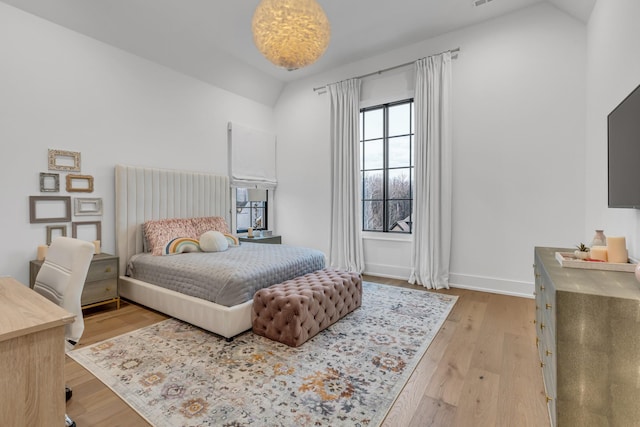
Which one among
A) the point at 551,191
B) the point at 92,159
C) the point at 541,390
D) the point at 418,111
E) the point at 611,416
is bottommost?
the point at 541,390

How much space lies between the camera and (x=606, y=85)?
2.51m

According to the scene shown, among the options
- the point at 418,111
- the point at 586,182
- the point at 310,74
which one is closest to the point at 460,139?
the point at 418,111

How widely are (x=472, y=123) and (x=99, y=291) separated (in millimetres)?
4757

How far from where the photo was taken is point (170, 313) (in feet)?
9.78

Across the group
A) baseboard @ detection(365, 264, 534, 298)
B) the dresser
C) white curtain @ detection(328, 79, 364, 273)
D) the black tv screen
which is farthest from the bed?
the black tv screen

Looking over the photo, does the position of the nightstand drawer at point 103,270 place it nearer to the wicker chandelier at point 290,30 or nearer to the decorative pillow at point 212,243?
the decorative pillow at point 212,243

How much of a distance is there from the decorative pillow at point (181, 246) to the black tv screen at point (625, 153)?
386 centimetres

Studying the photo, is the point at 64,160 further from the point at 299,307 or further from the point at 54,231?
the point at 299,307

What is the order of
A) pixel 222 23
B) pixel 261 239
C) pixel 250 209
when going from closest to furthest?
pixel 222 23 < pixel 261 239 < pixel 250 209

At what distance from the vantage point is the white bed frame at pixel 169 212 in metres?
2.59

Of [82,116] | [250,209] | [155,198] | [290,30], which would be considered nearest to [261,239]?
[250,209]

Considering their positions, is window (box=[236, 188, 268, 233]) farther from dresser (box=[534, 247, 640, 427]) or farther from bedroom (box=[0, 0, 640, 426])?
dresser (box=[534, 247, 640, 427])

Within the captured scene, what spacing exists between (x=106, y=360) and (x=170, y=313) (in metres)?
0.78

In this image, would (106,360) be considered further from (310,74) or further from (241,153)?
(310,74)
